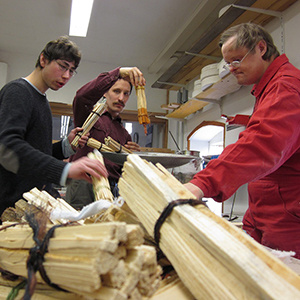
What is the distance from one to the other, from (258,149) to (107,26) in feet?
13.1

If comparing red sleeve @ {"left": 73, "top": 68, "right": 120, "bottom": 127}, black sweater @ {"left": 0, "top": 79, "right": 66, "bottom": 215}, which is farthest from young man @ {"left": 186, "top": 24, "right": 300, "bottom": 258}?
red sleeve @ {"left": 73, "top": 68, "right": 120, "bottom": 127}

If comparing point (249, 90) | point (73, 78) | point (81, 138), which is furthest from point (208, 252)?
point (73, 78)

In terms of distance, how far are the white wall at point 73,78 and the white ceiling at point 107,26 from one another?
0.13 m

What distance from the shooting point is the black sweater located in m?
1.06

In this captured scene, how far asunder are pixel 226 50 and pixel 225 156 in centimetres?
84

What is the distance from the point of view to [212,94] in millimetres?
3402

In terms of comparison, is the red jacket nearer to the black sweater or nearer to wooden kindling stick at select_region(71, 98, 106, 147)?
the black sweater

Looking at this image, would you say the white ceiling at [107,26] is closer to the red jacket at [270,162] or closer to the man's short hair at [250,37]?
the man's short hair at [250,37]

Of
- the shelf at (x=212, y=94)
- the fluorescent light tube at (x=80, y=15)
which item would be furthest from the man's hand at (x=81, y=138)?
the fluorescent light tube at (x=80, y=15)

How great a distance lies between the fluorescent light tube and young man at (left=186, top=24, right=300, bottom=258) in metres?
2.34

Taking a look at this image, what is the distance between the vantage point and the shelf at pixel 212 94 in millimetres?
2928

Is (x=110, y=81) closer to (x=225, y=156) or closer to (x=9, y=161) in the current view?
(x=9, y=161)

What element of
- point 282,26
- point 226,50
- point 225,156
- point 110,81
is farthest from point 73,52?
point 282,26

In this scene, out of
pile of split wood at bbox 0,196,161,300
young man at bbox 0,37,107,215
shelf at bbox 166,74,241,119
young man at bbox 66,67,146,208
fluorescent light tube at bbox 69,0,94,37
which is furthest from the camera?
fluorescent light tube at bbox 69,0,94,37
